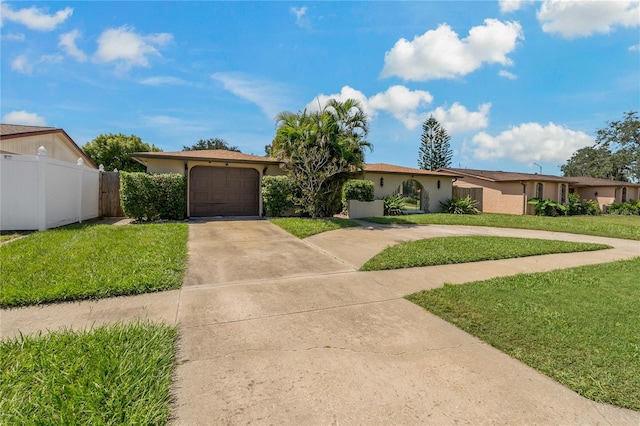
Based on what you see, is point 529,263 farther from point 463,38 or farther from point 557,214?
point 557,214

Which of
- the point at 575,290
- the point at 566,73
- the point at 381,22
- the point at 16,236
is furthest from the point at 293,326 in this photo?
the point at 566,73

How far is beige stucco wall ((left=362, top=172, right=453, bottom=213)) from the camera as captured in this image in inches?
687

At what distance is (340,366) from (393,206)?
14795 millimetres

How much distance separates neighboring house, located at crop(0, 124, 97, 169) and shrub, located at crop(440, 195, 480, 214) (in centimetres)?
2103

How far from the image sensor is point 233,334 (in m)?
3.01

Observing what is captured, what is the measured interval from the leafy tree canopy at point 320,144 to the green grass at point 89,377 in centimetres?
956

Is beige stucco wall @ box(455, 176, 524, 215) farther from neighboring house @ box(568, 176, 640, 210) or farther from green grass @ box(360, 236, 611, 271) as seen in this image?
green grass @ box(360, 236, 611, 271)

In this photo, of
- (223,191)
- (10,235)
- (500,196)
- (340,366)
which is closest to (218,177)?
(223,191)

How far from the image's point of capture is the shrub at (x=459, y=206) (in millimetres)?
18797

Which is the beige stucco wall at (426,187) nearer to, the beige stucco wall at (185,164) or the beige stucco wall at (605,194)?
the beige stucco wall at (185,164)

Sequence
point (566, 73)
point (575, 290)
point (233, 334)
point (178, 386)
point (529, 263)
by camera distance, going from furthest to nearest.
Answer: point (566, 73), point (529, 263), point (575, 290), point (233, 334), point (178, 386)

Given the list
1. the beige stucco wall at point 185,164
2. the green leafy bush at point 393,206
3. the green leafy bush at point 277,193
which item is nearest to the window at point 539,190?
the green leafy bush at point 393,206

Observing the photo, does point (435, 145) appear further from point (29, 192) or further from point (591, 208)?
point (29, 192)

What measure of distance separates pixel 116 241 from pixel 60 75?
658 cm
